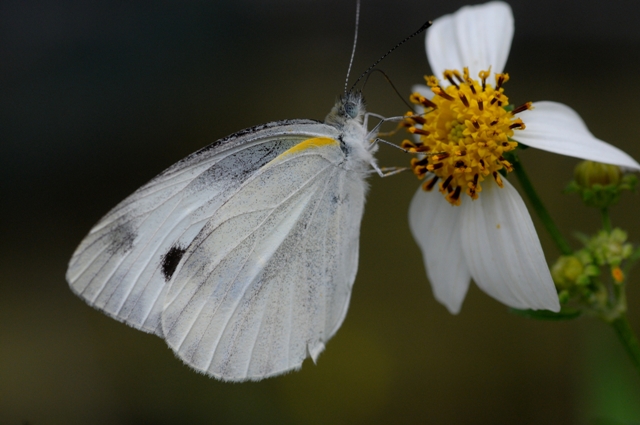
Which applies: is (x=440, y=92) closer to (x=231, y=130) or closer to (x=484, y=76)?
(x=484, y=76)

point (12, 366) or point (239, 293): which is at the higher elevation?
point (239, 293)

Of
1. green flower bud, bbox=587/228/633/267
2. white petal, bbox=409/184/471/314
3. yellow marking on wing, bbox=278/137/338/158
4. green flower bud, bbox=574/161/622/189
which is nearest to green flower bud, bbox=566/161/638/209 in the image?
green flower bud, bbox=574/161/622/189

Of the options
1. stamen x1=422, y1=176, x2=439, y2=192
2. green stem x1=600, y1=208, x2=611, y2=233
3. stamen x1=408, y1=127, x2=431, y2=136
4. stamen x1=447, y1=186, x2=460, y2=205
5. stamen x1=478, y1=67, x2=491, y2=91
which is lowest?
green stem x1=600, y1=208, x2=611, y2=233

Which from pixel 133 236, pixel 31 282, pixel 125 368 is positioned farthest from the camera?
pixel 31 282

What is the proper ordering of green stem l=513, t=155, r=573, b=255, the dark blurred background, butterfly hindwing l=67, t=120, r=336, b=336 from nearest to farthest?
green stem l=513, t=155, r=573, b=255
butterfly hindwing l=67, t=120, r=336, b=336
the dark blurred background

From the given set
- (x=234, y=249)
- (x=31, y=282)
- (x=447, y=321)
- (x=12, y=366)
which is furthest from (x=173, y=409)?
(x=234, y=249)

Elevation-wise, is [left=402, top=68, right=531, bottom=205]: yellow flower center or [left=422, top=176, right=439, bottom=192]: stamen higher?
A: [left=402, top=68, right=531, bottom=205]: yellow flower center

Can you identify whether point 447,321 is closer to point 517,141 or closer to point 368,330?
point 368,330

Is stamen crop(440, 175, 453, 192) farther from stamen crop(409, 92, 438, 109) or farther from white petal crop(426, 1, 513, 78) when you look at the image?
white petal crop(426, 1, 513, 78)
